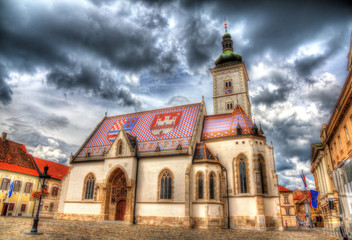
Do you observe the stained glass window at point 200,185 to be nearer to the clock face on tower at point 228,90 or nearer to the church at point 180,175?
the church at point 180,175

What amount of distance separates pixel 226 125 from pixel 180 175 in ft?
29.9

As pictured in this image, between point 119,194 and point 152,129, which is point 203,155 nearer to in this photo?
point 152,129

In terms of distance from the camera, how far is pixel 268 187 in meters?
27.1

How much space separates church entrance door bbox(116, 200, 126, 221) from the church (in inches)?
4.4

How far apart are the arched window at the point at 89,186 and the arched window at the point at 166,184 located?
952 cm

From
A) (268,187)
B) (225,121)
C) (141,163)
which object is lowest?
(268,187)

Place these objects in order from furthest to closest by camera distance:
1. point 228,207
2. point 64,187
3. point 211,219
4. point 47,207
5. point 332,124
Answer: point 47,207, point 64,187, point 228,207, point 211,219, point 332,124

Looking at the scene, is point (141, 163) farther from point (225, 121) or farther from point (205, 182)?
point (225, 121)

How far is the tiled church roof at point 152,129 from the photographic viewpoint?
30031 mm

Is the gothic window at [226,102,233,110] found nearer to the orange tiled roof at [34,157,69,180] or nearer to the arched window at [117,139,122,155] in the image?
the arched window at [117,139,122,155]

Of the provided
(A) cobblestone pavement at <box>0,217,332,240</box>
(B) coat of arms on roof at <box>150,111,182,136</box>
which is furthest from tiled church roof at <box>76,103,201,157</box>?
(A) cobblestone pavement at <box>0,217,332,240</box>

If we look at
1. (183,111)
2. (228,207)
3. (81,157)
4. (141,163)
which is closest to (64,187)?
(81,157)

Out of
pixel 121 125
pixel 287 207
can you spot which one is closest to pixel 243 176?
pixel 121 125

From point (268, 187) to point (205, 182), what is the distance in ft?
24.0
